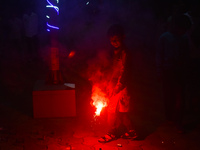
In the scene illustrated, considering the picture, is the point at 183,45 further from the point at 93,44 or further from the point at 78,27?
the point at 78,27

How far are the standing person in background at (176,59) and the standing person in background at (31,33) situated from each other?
8534mm

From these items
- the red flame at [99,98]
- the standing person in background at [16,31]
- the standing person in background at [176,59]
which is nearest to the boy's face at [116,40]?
the red flame at [99,98]

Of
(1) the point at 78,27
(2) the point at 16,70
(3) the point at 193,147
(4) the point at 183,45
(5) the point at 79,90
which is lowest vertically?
(3) the point at 193,147

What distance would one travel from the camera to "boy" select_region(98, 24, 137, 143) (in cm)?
487

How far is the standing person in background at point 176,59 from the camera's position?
5.54 meters

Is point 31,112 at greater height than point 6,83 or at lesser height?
lesser

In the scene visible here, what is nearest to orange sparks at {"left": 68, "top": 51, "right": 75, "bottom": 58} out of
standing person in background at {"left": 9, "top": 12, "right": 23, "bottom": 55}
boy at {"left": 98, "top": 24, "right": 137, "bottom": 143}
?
standing person in background at {"left": 9, "top": 12, "right": 23, "bottom": 55}

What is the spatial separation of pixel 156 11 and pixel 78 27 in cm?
470

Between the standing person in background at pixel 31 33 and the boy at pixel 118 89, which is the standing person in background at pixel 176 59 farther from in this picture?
the standing person in background at pixel 31 33

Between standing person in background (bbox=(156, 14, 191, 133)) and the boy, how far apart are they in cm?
134

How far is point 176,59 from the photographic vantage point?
558 centimetres

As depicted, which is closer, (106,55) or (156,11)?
(106,55)

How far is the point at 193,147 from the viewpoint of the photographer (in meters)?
4.95

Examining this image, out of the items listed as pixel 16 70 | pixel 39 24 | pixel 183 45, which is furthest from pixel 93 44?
pixel 183 45
